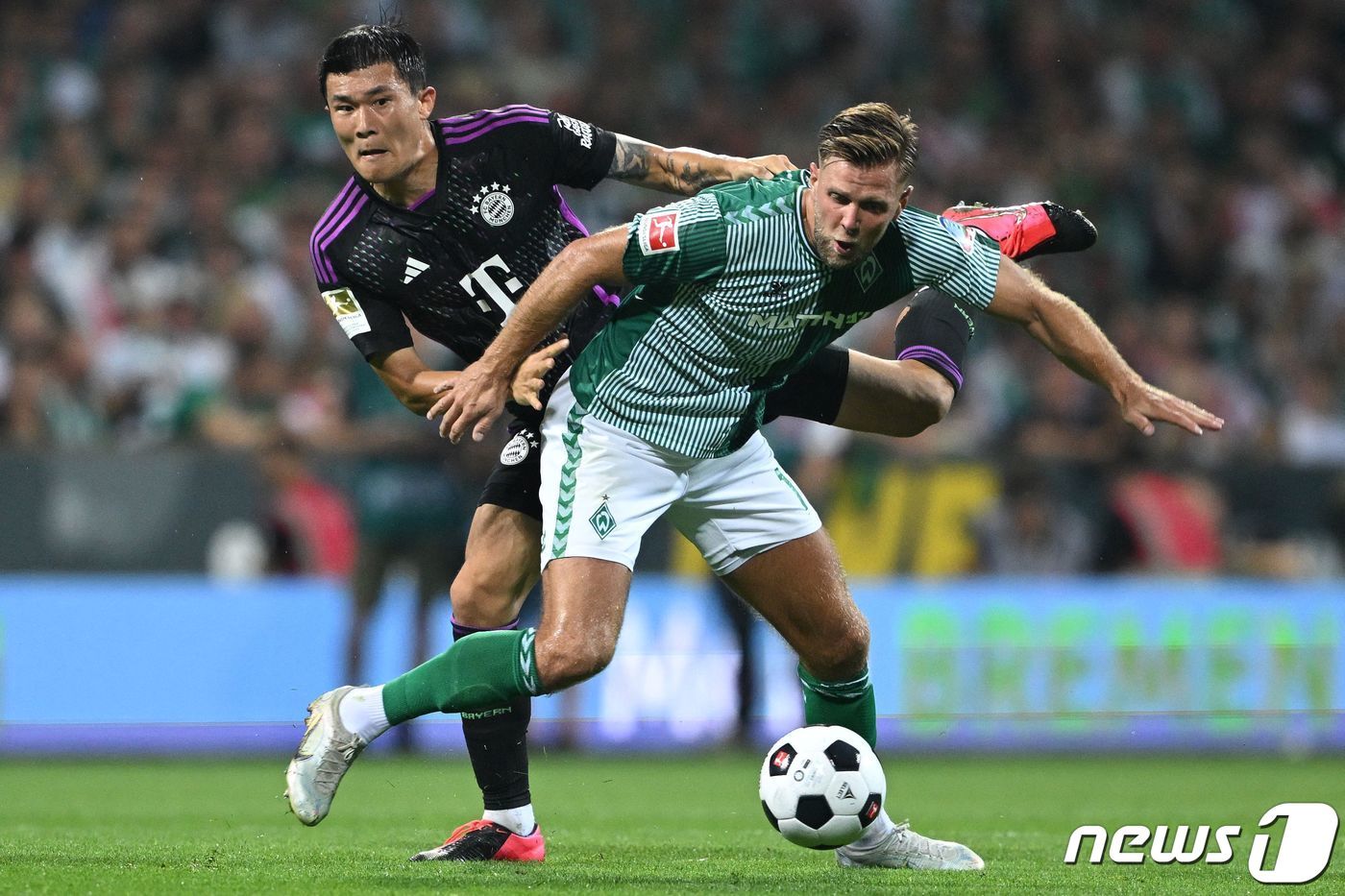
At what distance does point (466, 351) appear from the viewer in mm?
6148

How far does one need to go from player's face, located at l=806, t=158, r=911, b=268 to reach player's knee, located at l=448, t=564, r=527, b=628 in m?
1.52

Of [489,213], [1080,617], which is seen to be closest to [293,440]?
[1080,617]

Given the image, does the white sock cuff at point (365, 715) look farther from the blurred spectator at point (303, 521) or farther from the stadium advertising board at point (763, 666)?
the blurred spectator at point (303, 521)

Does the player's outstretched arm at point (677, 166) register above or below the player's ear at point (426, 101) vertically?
below

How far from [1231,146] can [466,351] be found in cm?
1114

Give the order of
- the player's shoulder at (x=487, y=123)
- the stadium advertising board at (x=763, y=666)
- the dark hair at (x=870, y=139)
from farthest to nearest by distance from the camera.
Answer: the stadium advertising board at (x=763, y=666) → the player's shoulder at (x=487, y=123) → the dark hair at (x=870, y=139)

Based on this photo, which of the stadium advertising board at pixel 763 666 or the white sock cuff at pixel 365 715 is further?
the stadium advertising board at pixel 763 666

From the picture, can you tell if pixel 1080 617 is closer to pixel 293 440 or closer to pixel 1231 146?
pixel 293 440

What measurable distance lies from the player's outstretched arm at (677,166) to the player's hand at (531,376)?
41.4 inches

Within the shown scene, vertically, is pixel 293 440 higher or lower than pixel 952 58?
lower

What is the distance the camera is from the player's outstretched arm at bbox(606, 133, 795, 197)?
6031 mm

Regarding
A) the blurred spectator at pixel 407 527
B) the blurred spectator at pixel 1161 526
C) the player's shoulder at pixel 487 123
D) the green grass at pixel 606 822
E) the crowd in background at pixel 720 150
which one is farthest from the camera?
the crowd in background at pixel 720 150

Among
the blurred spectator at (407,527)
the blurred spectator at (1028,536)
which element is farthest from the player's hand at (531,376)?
the blurred spectator at (1028,536)

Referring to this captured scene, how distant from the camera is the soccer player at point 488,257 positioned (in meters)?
5.85
